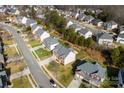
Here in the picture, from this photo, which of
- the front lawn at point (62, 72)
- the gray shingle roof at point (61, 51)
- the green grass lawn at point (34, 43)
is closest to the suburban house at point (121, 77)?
the front lawn at point (62, 72)

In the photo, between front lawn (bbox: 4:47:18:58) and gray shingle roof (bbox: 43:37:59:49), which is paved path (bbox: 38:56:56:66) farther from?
front lawn (bbox: 4:47:18:58)

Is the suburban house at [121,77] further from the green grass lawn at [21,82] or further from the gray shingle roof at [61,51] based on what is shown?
the green grass lawn at [21,82]

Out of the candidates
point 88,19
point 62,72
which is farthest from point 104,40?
point 88,19

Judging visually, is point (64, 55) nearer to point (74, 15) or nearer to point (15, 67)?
point (15, 67)

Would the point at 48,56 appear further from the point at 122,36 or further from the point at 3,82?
the point at 122,36

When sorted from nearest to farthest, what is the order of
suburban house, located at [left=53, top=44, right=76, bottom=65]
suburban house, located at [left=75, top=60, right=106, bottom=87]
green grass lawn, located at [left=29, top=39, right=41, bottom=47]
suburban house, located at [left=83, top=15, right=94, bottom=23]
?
1. suburban house, located at [left=75, top=60, right=106, bottom=87]
2. suburban house, located at [left=53, top=44, right=76, bottom=65]
3. green grass lawn, located at [left=29, top=39, right=41, bottom=47]
4. suburban house, located at [left=83, top=15, right=94, bottom=23]

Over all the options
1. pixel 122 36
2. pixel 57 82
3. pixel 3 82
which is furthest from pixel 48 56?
pixel 122 36

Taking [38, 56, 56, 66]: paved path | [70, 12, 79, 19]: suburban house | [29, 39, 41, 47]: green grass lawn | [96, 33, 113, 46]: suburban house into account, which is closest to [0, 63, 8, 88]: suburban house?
[38, 56, 56, 66]: paved path
